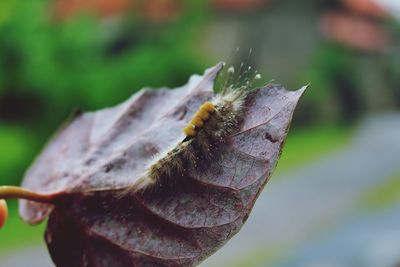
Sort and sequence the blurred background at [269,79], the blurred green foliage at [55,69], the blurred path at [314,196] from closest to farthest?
1. the blurred background at [269,79]
2. the blurred path at [314,196]
3. the blurred green foliage at [55,69]

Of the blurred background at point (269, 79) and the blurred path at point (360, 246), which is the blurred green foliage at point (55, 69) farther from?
the blurred path at point (360, 246)

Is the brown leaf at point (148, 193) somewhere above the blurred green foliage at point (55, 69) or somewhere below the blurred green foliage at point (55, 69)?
above

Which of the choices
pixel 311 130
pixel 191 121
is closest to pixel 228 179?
pixel 191 121

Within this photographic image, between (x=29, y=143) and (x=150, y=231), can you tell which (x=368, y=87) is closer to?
(x=29, y=143)

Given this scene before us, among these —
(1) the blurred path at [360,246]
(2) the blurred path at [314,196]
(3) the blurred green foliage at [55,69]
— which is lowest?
(2) the blurred path at [314,196]

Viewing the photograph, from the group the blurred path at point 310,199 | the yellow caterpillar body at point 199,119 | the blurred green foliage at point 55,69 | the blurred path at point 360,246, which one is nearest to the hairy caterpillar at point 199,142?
the yellow caterpillar body at point 199,119

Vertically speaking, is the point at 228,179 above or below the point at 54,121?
above

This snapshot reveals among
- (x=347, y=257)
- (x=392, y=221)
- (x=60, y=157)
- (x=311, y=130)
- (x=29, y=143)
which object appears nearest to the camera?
(x=60, y=157)

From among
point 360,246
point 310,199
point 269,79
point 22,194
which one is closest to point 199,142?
point 22,194

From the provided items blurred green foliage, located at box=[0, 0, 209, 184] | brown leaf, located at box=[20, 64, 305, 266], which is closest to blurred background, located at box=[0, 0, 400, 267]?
blurred green foliage, located at box=[0, 0, 209, 184]
